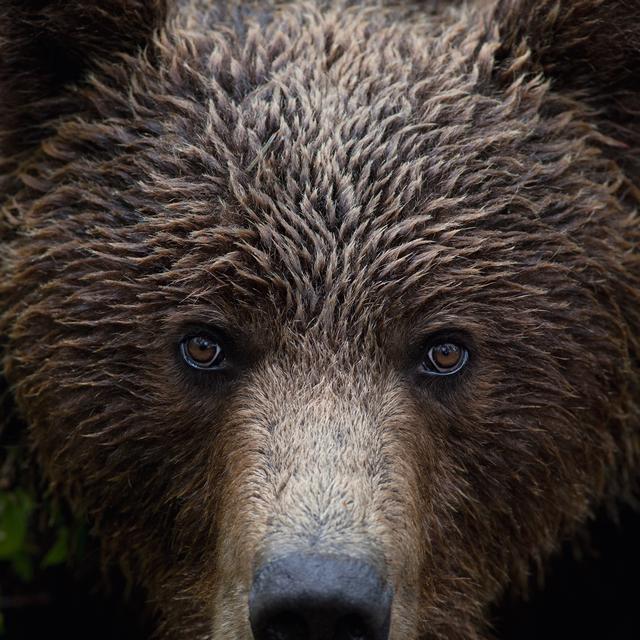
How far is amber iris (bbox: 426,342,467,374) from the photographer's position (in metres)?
5.01

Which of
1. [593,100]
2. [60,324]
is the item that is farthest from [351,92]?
[60,324]

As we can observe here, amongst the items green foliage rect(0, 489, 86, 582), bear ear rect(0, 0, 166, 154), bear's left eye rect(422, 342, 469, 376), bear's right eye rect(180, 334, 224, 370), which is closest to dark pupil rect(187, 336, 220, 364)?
bear's right eye rect(180, 334, 224, 370)

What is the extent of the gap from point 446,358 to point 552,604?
270 cm

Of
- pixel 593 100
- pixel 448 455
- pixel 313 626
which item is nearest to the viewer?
pixel 313 626

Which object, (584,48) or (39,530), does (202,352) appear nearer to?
(39,530)

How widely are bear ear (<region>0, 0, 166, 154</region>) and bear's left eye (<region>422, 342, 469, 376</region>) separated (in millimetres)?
1894

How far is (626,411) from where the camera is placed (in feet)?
18.6

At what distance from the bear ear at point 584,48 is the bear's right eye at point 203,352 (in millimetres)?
1766

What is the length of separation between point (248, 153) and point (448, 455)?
150cm

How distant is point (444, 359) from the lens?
502cm

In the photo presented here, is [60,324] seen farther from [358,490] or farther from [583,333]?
[583,333]

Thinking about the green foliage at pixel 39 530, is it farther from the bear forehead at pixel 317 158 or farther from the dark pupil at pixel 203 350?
the bear forehead at pixel 317 158

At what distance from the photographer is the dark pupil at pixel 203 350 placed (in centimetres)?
502

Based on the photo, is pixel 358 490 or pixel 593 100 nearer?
pixel 358 490
